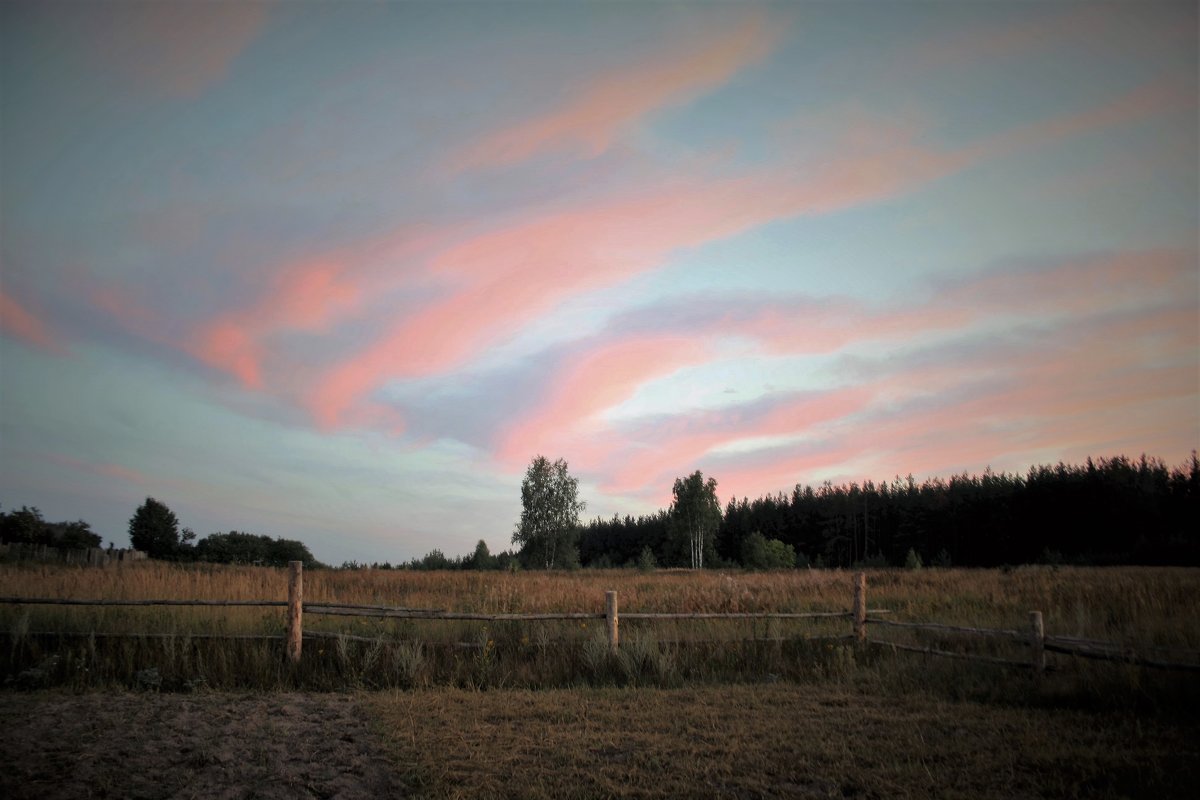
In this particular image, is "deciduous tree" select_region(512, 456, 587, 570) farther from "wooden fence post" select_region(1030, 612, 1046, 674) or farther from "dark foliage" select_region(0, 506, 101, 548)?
"wooden fence post" select_region(1030, 612, 1046, 674)

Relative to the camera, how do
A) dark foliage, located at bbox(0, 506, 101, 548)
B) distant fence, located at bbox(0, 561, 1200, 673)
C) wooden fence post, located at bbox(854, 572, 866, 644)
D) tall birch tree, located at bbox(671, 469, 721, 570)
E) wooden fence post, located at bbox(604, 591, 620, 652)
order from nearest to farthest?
1. distant fence, located at bbox(0, 561, 1200, 673)
2. wooden fence post, located at bbox(604, 591, 620, 652)
3. wooden fence post, located at bbox(854, 572, 866, 644)
4. dark foliage, located at bbox(0, 506, 101, 548)
5. tall birch tree, located at bbox(671, 469, 721, 570)

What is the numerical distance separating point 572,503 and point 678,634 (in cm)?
4792

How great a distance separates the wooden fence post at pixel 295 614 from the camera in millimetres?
10312

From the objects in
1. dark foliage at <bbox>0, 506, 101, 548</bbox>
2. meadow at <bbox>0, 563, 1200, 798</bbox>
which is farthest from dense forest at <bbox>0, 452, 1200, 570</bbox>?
meadow at <bbox>0, 563, 1200, 798</bbox>

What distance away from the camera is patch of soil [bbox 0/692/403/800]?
5316 mm

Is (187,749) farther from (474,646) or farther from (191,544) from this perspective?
(191,544)

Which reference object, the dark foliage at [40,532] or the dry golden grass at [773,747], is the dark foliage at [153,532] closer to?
the dark foliage at [40,532]

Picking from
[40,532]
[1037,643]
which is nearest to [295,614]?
[1037,643]

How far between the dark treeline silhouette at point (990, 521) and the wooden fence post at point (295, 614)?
119 ft

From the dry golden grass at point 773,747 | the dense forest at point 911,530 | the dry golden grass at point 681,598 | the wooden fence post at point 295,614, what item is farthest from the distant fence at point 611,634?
the dense forest at point 911,530

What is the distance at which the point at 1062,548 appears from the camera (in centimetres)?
6331

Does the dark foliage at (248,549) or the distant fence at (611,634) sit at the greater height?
the distant fence at (611,634)

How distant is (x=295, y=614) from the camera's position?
10.5m

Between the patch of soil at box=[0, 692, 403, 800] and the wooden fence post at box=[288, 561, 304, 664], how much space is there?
6.05 feet
